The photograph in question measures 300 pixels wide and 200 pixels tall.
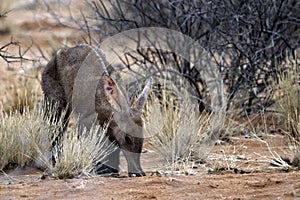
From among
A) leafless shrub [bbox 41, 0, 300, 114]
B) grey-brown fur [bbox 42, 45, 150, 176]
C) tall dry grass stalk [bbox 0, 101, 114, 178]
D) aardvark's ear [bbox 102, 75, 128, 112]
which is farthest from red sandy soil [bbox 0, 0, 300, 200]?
leafless shrub [bbox 41, 0, 300, 114]

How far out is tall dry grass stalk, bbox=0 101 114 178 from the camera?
627 cm

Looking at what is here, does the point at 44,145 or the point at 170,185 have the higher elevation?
the point at 44,145

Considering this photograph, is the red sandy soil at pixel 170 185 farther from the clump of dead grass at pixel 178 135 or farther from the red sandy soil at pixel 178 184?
the clump of dead grass at pixel 178 135

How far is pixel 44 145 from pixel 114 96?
0.92 metres

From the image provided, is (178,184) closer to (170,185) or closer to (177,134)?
(170,185)

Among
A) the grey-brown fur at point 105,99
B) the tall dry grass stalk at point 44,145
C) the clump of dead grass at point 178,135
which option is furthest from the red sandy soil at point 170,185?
the clump of dead grass at point 178,135

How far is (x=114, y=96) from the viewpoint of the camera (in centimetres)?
673

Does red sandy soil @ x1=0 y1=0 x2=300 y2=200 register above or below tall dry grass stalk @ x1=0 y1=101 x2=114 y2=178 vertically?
below

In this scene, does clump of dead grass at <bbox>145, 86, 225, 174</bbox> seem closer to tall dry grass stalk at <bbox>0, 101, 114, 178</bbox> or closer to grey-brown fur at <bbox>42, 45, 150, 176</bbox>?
grey-brown fur at <bbox>42, 45, 150, 176</bbox>

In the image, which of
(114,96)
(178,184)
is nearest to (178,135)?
(114,96)

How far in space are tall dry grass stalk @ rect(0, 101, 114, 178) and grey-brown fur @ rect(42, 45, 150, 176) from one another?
0.47ft

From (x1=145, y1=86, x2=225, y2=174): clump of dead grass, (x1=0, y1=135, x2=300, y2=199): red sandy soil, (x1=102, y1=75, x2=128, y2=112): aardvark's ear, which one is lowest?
(x1=0, y1=135, x2=300, y2=199): red sandy soil

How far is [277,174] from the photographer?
241 inches

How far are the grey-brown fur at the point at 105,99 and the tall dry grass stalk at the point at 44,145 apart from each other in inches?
5.7
